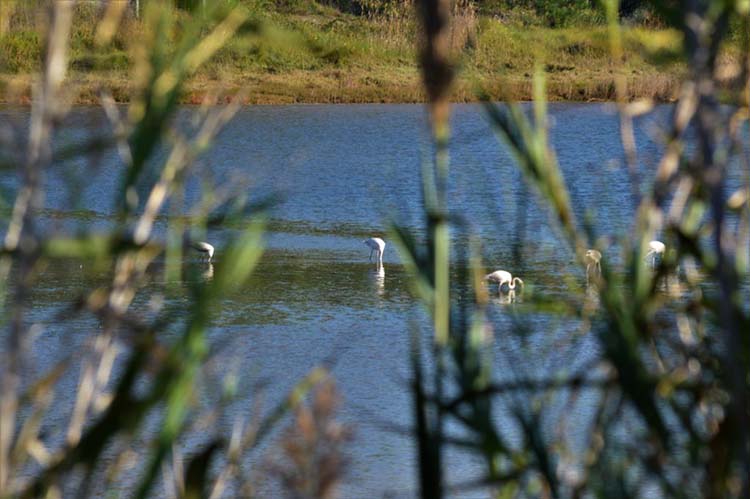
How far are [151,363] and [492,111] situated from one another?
1.49 ft

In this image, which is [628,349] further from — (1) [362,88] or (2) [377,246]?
(1) [362,88]

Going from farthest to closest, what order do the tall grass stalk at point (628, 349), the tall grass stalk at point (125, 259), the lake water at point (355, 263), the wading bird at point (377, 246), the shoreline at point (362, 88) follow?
the shoreline at point (362, 88) < the wading bird at point (377, 246) < the lake water at point (355, 263) < the tall grass stalk at point (628, 349) < the tall grass stalk at point (125, 259)

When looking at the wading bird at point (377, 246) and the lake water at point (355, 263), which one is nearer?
the lake water at point (355, 263)

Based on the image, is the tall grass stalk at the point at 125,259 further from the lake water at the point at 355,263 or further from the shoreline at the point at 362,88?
the shoreline at the point at 362,88

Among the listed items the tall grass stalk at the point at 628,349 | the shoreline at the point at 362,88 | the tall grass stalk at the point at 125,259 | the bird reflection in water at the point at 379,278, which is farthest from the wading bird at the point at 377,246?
the shoreline at the point at 362,88

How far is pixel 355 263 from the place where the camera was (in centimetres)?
787

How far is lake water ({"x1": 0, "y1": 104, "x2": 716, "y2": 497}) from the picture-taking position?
1.74 metres

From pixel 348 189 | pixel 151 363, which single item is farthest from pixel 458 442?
pixel 348 189

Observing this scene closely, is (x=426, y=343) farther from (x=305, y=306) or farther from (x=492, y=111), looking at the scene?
(x=492, y=111)

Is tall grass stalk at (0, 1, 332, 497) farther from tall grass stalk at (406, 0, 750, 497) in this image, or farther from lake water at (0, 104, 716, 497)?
tall grass stalk at (406, 0, 750, 497)

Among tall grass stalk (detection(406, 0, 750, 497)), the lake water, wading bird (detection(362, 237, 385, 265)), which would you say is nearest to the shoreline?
the lake water

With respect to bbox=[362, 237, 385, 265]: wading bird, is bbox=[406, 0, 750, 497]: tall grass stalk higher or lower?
higher

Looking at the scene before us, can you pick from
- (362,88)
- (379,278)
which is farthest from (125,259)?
(362,88)

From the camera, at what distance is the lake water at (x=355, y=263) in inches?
68.6
